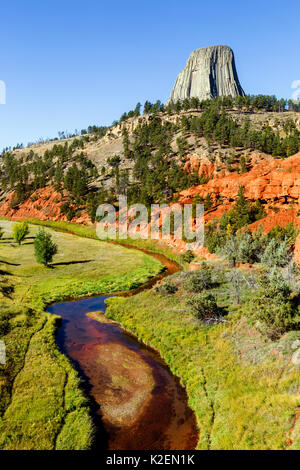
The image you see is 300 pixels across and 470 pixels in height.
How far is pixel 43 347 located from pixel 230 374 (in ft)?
64.3

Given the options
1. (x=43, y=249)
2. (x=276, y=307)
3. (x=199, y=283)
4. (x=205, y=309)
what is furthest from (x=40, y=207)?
(x=276, y=307)

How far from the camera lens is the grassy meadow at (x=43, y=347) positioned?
2022cm

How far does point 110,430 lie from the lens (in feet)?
69.8

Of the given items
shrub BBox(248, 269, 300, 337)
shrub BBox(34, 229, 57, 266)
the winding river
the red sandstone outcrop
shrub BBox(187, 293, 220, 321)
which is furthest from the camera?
the red sandstone outcrop

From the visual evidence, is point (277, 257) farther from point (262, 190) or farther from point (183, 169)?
point (183, 169)

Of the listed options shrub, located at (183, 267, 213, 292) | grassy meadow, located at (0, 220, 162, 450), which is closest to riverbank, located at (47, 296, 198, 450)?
grassy meadow, located at (0, 220, 162, 450)

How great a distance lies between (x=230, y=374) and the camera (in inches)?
981

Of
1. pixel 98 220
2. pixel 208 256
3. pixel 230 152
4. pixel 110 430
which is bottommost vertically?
pixel 110 430

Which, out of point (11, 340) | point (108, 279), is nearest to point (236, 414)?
point (11, 340)

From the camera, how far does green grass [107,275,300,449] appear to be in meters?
18.5

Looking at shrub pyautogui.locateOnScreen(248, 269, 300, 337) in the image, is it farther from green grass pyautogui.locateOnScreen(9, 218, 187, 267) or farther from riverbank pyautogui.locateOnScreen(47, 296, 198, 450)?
green grass pyautogui.locateOnScreen(9, 218, 187, 267)

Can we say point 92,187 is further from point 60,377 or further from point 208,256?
point 60,377

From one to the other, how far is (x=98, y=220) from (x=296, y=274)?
8505 centimetres

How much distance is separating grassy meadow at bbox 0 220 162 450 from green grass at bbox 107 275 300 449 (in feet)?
29.9
